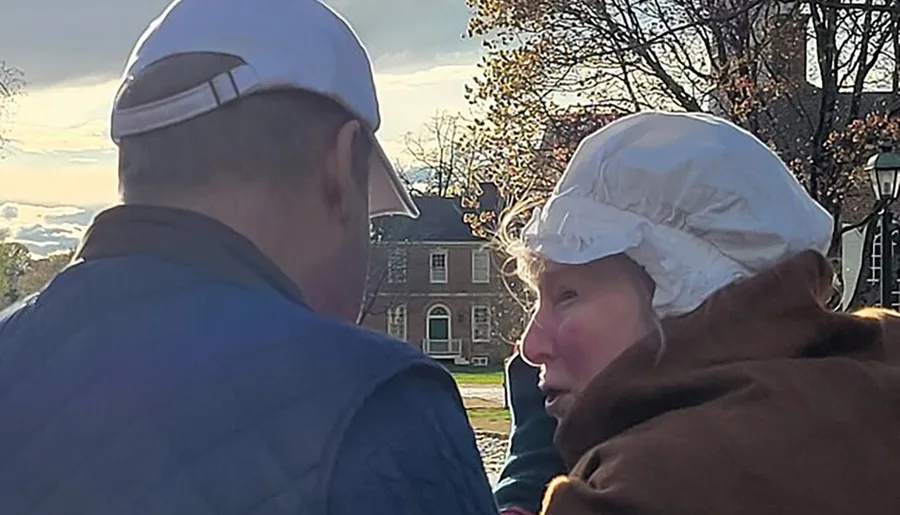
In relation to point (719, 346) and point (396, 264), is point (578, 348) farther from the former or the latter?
point (396, 264)

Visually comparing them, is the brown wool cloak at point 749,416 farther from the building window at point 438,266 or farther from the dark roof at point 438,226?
the building window at point 438,266

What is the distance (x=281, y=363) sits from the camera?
1456 mm

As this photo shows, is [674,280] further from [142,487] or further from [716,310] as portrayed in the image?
[142,487]

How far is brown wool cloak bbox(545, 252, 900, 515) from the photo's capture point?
5.97 ft

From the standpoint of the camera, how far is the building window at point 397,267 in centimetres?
6081

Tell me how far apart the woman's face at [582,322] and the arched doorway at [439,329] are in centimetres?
6159

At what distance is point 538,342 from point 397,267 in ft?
196

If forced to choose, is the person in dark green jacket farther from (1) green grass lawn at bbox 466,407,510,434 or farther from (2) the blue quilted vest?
(1) green grass lawn at bbox 466,407,510,434

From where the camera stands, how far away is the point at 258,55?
173 cm

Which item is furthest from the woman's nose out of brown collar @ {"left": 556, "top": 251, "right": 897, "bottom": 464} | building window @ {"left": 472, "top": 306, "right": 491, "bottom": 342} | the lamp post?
building window @ {"left": 472, "top": 306, "right": 491, "bottom": 342}

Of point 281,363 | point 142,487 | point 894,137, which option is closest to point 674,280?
point 281,363

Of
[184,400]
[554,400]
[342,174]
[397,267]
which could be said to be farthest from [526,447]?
[397,267]

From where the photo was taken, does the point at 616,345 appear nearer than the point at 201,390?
No

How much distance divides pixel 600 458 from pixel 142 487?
0.73 meters
